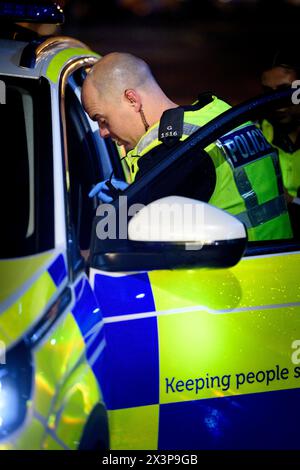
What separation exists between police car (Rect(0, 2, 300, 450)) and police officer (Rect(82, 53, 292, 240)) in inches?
5.7

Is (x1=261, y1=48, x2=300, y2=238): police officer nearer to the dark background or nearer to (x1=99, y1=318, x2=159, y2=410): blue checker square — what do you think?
(x1=99, y1=318, x2=159, y2=410): blue checker square

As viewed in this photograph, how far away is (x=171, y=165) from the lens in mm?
2652

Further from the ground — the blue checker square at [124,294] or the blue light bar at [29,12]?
the blue light bar at [29,12]

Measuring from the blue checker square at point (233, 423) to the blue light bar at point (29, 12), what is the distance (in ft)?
4.22

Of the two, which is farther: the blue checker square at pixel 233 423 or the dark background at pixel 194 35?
the dark background at pixel 194 35

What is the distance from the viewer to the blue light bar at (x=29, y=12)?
122 inches

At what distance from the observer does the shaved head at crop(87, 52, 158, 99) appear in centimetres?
298

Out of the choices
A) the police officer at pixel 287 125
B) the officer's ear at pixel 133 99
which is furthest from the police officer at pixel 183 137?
the police officer at pixel 287 125

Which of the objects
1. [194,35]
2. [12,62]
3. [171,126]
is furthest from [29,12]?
[194,35]

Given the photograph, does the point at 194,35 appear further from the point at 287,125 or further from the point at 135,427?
the point at 135,427

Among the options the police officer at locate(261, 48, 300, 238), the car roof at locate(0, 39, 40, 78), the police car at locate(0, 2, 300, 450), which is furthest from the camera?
the police officer at locate(261, 48, 300, 238)

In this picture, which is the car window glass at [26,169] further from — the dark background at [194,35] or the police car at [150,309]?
the dark background at [194,35]

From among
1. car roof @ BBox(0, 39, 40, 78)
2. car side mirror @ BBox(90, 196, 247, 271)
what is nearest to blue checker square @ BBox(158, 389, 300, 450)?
car side mirror @ BBox(90, 196, 247, 271)
